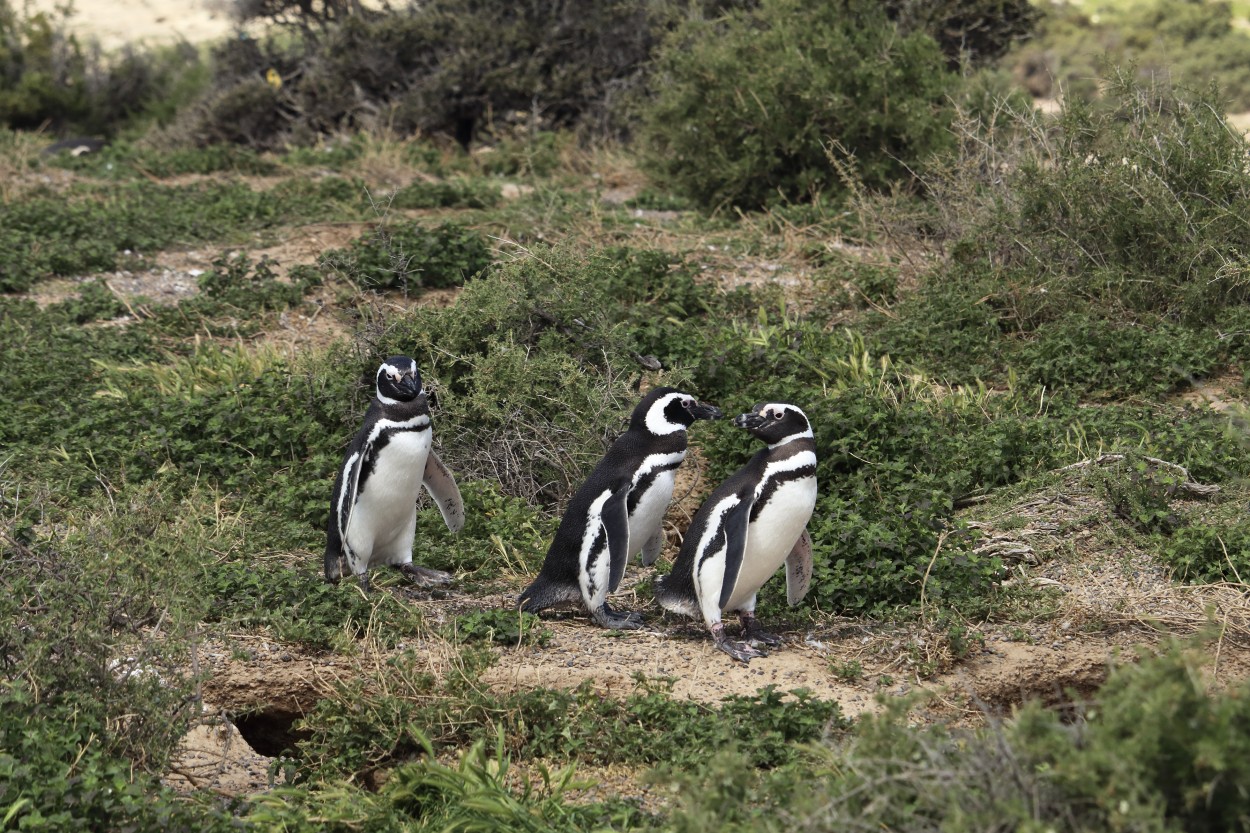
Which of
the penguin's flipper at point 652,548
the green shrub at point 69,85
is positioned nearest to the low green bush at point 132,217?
the penguin's flipper at point 652,548

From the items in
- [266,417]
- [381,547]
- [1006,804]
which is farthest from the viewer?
[266,417]

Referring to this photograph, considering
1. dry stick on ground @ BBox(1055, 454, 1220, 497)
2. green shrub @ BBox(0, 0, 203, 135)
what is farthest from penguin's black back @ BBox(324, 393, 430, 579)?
green shrub @ BBox(0, 0, 203, 135)

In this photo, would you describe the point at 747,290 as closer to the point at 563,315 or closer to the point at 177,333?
the point at 563,315

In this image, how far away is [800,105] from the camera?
36.2 ft

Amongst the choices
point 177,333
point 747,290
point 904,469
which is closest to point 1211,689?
point 904,469

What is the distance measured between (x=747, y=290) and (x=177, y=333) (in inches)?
143

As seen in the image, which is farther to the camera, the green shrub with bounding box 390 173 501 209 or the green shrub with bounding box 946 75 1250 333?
the green shrub with bounding box 390 173 501 209

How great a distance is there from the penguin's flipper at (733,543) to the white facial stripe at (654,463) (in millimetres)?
360

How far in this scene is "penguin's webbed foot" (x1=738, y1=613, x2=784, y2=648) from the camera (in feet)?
17.9

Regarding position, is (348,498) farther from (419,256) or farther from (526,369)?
(419,256)

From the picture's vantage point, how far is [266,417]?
723 centimetres

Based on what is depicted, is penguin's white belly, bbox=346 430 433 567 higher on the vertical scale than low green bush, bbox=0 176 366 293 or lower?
higher

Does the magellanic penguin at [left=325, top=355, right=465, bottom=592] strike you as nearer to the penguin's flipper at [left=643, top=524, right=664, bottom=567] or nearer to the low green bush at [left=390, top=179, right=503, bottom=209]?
the penguin's flipper at [left=643, top=524, right=664, bottom=567]

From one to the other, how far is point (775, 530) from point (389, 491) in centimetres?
166
